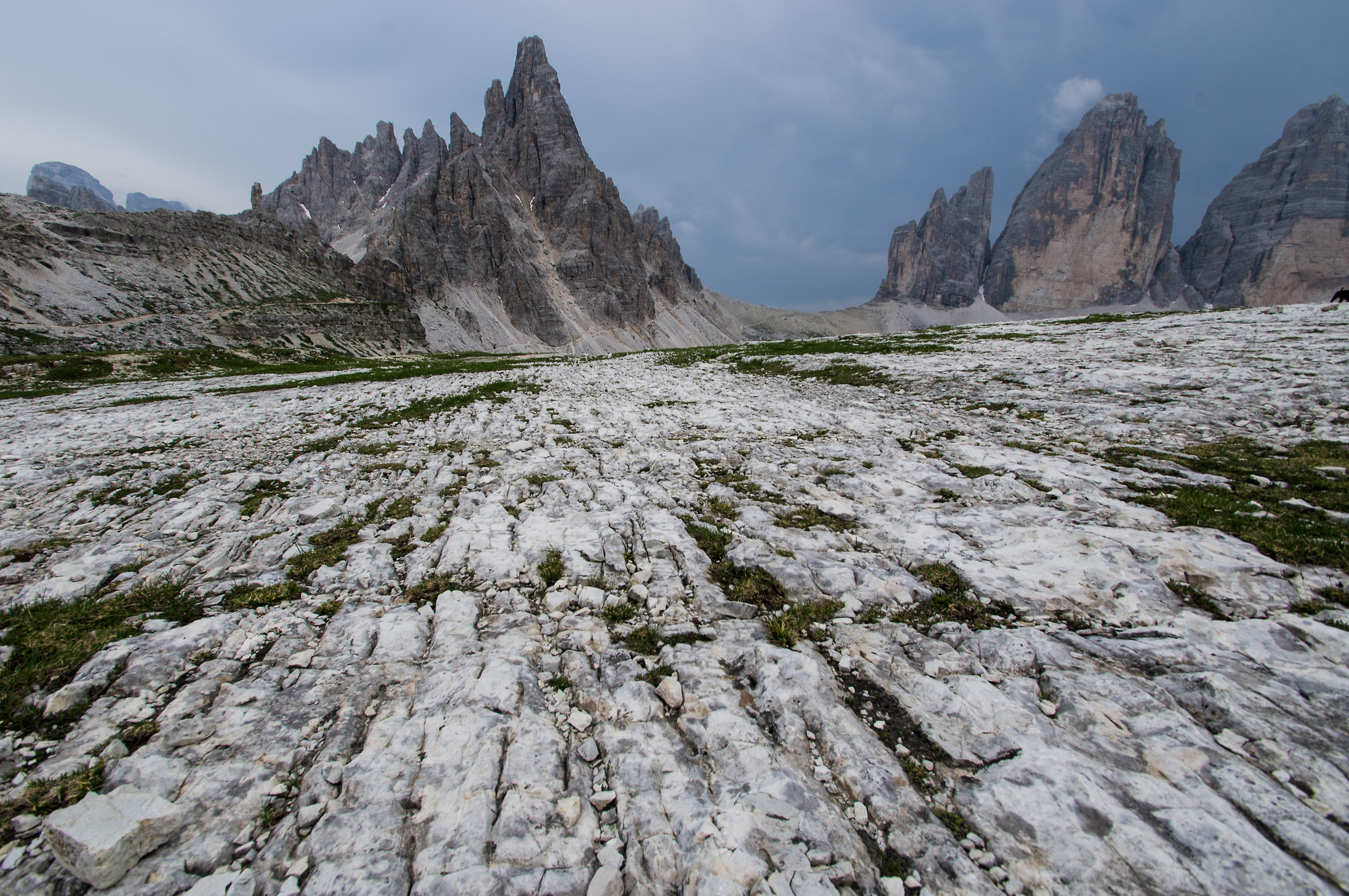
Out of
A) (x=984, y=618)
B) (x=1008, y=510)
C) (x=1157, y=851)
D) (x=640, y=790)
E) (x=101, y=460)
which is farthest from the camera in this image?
(x=101, y=460)

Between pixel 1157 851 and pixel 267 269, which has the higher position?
pixel 267 269

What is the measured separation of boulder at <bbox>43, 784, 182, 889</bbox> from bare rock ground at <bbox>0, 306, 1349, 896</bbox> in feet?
0.31

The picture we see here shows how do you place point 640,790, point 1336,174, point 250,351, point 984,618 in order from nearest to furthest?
point 640,790
point 984,618
point 250,351
point 1336,174

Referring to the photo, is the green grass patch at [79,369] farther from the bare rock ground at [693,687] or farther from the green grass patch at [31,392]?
the bare rock ground at [693,687]

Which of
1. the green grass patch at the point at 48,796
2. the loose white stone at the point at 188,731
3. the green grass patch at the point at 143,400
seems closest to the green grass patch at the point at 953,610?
the loose white stone at the point at 188,731

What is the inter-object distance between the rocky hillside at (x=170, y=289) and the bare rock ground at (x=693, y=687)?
76.4m

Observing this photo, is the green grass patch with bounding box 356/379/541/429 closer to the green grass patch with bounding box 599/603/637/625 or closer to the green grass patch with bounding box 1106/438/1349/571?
the green grass patch with bounding box 599/603/637/625

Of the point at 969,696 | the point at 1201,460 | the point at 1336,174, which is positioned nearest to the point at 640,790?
the point at 969,696

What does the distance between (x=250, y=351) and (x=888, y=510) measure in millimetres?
75911

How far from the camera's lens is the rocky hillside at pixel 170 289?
6006 cm

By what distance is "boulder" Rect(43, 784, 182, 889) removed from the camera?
333 centimetres

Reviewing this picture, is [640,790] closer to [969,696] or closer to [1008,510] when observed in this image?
[969,696]

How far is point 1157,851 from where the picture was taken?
11.2 ft

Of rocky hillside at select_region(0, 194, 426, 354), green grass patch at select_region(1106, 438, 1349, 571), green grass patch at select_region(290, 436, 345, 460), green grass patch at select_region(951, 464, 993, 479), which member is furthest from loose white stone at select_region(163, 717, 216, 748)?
rocky hillside at select_region(0, 194, 426, 354)
